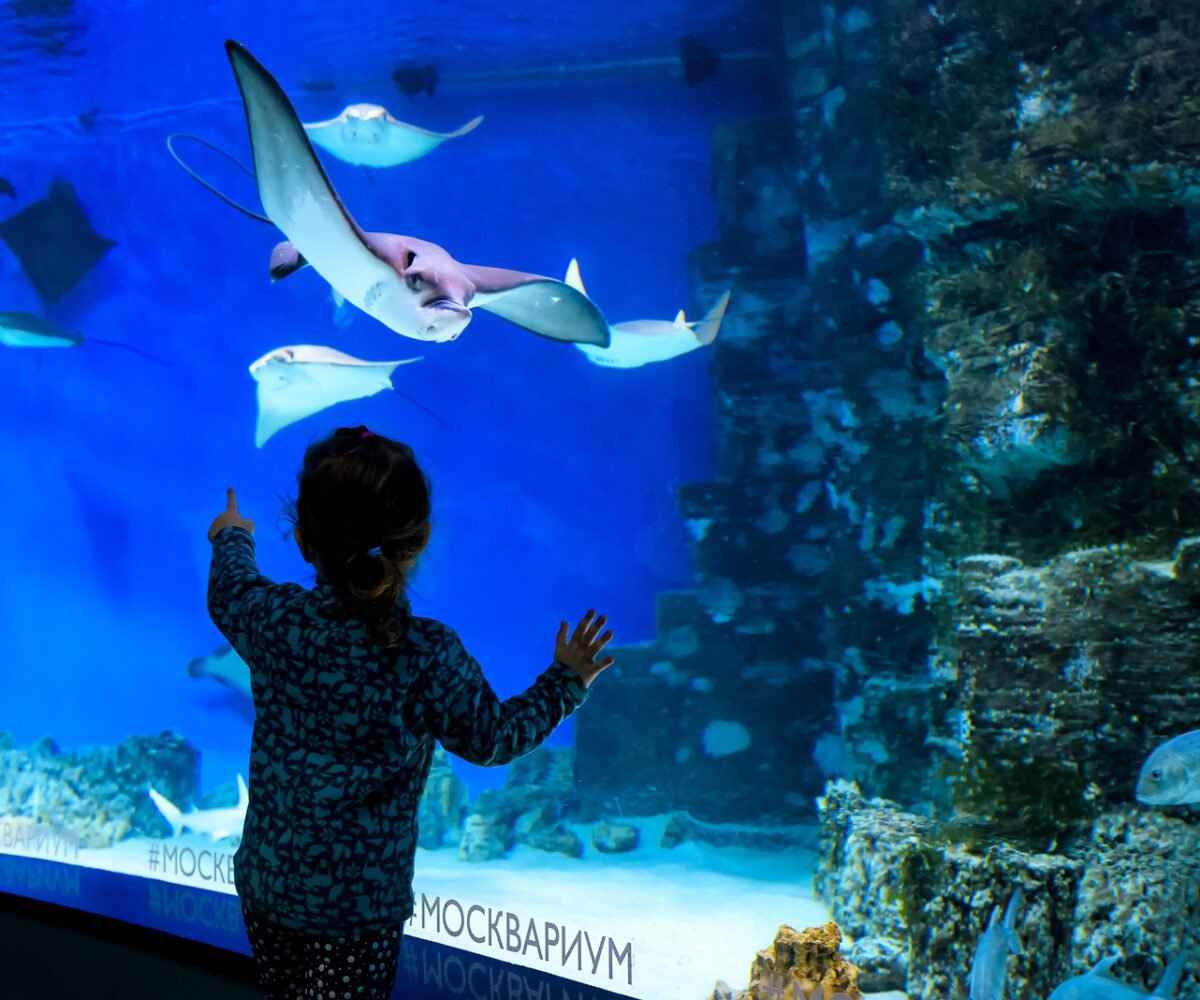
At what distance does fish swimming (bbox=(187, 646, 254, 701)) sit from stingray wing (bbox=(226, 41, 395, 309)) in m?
5.67

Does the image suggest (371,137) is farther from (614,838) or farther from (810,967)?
(810,967)

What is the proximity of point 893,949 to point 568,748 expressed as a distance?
4554mm

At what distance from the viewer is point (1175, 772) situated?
278 cm

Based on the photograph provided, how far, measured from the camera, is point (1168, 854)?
309 cm

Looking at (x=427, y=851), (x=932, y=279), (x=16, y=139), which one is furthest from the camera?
(x=16, y=139)

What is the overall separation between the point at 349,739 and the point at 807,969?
5.52ft

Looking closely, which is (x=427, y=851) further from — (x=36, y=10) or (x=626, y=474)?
(x=36, y=10)

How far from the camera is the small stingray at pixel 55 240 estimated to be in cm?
980

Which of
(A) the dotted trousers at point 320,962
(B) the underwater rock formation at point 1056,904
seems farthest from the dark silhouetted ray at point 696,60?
(A) the dotted trousers at point 320,962

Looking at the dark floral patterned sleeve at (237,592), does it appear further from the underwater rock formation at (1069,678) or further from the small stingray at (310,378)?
the underwater rock formation at (1069,678)

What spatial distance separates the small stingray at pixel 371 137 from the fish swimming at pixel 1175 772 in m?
5.01

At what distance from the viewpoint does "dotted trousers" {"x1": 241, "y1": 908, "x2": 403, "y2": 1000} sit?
1.60 metres

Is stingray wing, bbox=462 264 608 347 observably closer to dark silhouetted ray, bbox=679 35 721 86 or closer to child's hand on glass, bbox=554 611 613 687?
child's hand on glass, bbox=554 611 613 687

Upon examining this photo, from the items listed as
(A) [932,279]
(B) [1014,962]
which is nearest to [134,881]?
(B) [1014,962]
